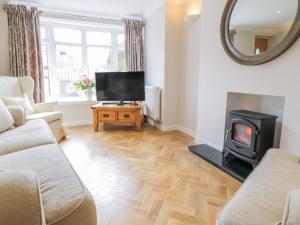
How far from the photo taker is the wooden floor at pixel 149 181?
4.99 ft

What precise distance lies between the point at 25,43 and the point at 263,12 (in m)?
3.79

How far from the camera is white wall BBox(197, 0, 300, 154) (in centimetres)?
180

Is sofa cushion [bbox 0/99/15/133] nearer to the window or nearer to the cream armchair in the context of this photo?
the cream armchair

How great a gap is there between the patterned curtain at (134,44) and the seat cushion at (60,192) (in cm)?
351

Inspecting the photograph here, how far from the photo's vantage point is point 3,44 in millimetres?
3559

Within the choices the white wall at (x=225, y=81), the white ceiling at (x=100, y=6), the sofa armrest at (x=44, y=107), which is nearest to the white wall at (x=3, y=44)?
the white ceiling at (x=100, y=6)

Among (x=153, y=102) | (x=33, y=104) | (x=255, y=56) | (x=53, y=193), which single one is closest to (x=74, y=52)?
(x=33, y=104)

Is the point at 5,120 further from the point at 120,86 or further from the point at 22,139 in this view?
the point at 120,86

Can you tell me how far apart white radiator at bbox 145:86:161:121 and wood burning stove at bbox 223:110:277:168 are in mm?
1710

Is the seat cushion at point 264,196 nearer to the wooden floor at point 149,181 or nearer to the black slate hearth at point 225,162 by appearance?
the wooden floor at point 149,181

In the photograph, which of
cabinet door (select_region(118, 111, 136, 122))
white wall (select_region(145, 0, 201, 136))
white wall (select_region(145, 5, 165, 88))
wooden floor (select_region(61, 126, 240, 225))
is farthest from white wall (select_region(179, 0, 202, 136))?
cabinet door (select_region(118, 111, 136, 122))

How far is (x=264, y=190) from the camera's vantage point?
0.96 meters

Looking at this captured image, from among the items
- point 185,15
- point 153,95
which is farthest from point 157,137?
point 185,15

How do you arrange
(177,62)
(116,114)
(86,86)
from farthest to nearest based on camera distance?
(86,86), (116,114), (177,62)
